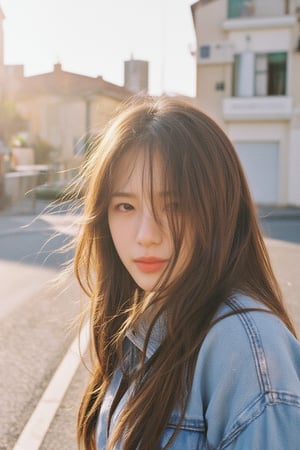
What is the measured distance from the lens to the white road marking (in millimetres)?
3952

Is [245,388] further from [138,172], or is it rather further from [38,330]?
[38,330]

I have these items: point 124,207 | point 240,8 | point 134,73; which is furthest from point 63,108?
point 124,207

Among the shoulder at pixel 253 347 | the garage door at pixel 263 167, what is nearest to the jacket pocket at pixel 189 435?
the shoulder at pixel 253 347

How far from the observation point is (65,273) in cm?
A: 207

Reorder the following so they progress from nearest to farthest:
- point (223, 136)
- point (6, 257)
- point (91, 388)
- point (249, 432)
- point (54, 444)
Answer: point (249, 432), point (223, 136), point (91, 388), point (54, 444), point (6, 257)

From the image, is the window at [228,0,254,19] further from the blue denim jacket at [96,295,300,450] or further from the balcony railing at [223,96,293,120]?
the blue denim jacket at [96,295,300,450]

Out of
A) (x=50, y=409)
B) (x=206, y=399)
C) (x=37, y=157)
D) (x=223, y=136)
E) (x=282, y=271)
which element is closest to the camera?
(x=206, y=399)

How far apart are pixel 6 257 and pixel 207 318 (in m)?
11.8

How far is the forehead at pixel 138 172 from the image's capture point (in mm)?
1466

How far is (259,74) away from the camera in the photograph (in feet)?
94.6

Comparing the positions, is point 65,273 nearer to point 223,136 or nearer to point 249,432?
point 223,136

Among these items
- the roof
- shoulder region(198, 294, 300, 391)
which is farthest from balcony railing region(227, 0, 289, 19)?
shoulder region(198, 294, 300, 391)

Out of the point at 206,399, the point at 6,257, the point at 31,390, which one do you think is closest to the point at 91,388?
the point at 206,399

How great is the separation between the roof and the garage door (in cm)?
1877
